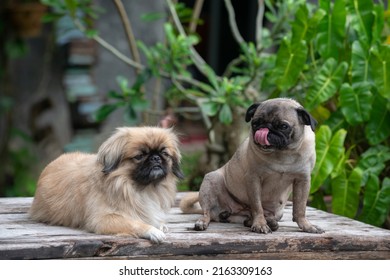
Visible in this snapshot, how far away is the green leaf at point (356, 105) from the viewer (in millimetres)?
6125

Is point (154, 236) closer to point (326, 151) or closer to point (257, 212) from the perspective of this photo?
point (257, 212)

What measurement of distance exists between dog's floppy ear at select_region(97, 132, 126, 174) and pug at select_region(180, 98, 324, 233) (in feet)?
1.96

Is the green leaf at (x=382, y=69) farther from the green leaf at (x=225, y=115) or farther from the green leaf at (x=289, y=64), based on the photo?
the green leaf at (x=225, y=115)

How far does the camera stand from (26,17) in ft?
31.3

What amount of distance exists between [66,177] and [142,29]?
5.14 metres

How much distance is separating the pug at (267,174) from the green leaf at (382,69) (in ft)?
6.11

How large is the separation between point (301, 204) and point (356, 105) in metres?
1.92

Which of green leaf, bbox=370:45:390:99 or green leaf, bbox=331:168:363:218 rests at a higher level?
green leaf, bbox=370:45:390:99

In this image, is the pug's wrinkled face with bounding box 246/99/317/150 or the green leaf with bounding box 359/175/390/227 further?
the green leaf with bounding box 359/175/390/227

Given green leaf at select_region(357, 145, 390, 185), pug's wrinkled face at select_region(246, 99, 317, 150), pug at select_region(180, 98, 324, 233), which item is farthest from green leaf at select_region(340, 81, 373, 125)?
pug's wrinkled face at select_region(246, 99, 317, 150)

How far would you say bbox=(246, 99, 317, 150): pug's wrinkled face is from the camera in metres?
4.12

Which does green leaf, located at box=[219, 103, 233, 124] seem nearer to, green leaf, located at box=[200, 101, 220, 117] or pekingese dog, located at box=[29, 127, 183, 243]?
green leaf, located at box=[200, 101, 220, 117]

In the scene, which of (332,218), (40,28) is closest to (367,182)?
(332,218)

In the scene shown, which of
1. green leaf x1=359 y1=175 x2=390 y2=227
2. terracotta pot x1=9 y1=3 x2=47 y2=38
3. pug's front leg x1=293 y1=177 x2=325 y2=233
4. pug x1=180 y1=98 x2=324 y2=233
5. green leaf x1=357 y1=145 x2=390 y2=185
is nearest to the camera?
pug x1=180 y1=98 x2=324 y2=233
